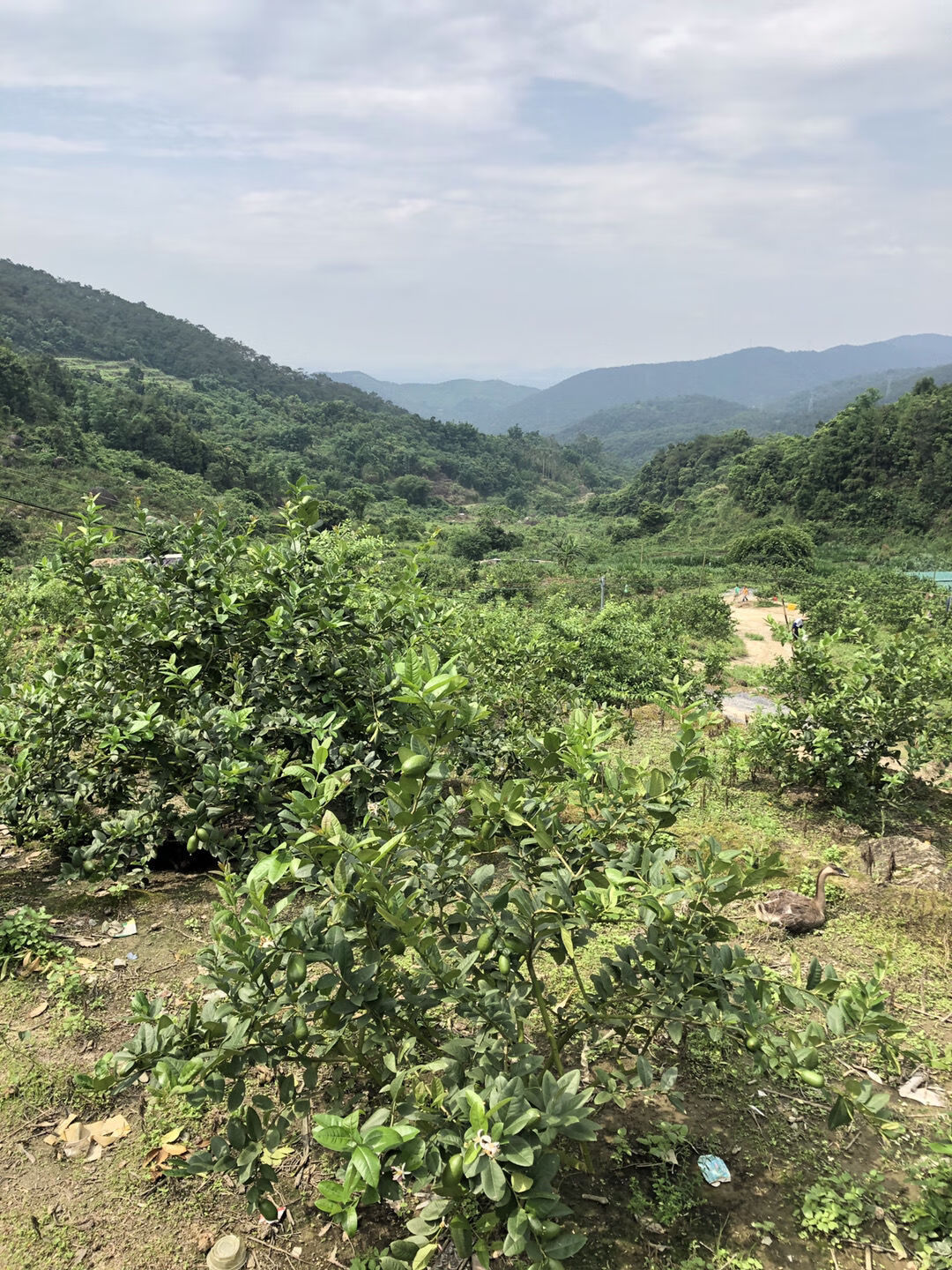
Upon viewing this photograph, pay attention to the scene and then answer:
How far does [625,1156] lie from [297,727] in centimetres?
223

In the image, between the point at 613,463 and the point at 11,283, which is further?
the point at 613,463

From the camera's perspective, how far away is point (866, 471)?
42406 mm

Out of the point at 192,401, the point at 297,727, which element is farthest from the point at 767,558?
the point at 192,401

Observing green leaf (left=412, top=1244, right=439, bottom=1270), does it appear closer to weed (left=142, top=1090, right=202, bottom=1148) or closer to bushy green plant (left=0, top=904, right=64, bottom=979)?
weed (left=142, top=1090, right=202, bottom=1148)

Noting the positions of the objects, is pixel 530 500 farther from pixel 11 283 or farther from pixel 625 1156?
pixel 625 1156

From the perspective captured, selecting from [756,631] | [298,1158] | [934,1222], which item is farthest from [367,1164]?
[756,631]

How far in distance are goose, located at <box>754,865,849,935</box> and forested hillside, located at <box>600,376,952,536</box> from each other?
133ft

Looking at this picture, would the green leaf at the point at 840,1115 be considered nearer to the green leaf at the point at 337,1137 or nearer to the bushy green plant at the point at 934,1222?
the bushy green plant at the point at 934,1222

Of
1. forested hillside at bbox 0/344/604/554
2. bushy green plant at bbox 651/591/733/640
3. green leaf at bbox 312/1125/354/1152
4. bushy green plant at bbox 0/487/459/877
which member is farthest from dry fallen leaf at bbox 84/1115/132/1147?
forested hillside at bbox 0/344/604/554

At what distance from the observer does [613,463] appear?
131 metres

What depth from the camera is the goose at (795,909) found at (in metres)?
4.11

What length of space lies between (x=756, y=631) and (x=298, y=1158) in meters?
20.6

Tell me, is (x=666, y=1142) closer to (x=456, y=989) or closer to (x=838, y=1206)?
(x=838, y=1206)

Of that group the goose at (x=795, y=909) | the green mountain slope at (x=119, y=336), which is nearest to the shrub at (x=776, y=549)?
the goose at (x=795, y=909)
